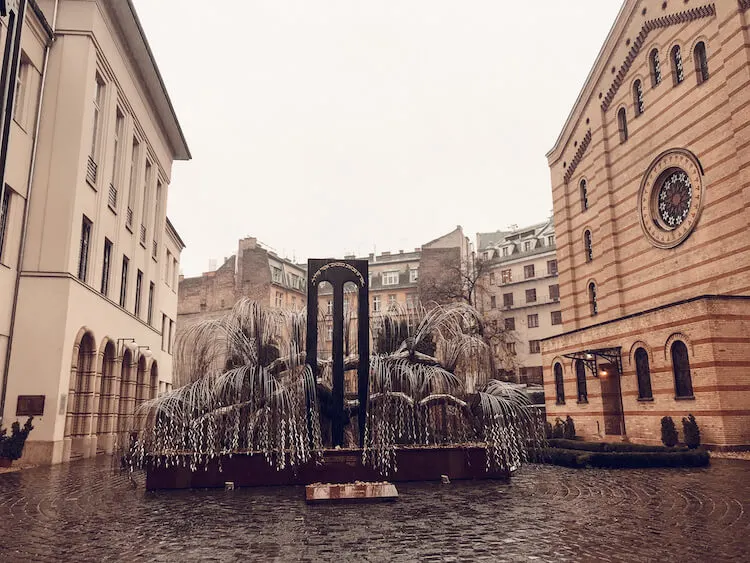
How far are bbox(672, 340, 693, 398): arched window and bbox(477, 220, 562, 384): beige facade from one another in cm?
2985

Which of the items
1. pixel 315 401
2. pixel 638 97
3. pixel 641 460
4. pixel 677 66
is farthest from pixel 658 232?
pixel 315 401

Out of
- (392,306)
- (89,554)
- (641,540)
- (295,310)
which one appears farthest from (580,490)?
(89,554)

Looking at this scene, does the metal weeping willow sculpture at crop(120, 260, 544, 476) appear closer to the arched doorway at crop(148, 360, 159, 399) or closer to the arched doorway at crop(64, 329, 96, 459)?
the arched doorway at crop(64, 329, 96, 459)

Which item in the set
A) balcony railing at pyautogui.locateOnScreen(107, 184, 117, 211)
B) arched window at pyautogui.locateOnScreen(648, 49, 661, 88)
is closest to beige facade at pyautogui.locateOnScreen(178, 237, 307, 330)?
balcony railing at pyautogui.locateOnScreen(107, 184, 117, 211)

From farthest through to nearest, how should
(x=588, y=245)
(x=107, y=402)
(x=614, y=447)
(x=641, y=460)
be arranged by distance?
(x=588, y=245)
(x=107, y=402)
(x=614, y=447)
(x=641, y=460)

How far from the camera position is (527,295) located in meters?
57.8

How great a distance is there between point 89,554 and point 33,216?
16.7 metres

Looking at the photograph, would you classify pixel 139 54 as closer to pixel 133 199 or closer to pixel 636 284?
pixel 133 199

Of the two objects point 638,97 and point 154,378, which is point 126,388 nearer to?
point 154,378

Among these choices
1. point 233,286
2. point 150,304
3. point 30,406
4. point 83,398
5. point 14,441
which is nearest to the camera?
point 14,441

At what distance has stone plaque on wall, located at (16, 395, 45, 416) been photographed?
19016 mm

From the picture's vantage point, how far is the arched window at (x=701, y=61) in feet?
79.7

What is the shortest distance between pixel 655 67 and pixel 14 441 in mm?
29542

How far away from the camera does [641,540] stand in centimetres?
768
